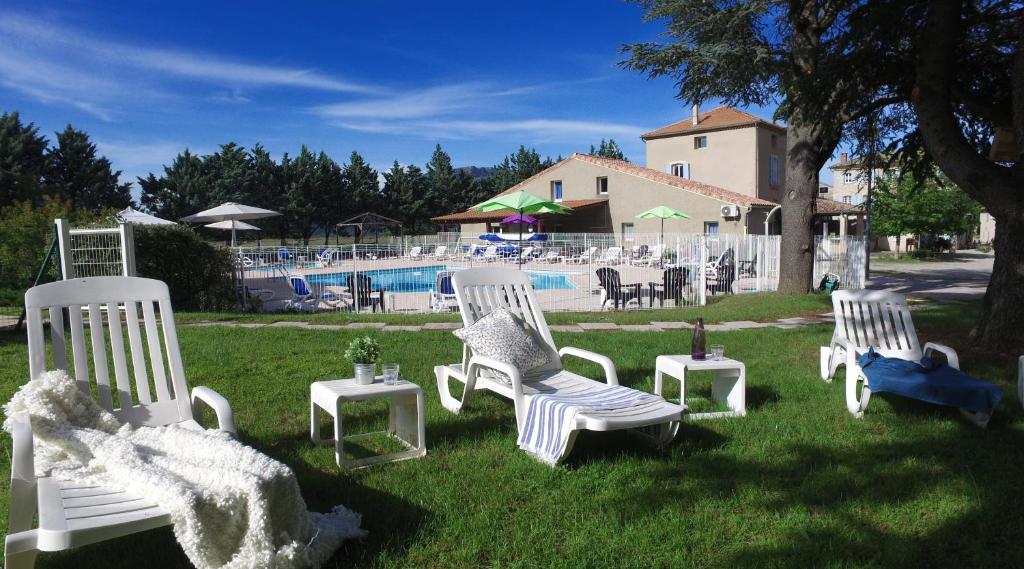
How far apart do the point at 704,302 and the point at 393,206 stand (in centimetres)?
4118

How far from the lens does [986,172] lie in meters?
7.18

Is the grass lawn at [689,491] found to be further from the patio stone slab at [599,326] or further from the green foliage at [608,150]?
the green foliage at [608,150]

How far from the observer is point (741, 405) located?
16.7 feet

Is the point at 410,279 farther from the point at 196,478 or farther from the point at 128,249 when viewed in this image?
the point at 196,478

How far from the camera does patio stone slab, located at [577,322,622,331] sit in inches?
381

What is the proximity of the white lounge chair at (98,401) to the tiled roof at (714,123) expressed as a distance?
3398 cm

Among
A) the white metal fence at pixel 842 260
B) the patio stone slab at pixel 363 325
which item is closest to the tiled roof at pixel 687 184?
the white metal fence at pixel 842 260

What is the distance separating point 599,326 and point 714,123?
29.2 m

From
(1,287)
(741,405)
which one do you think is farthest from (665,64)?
(1,287)

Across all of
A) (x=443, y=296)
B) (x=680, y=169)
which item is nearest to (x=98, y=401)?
(x=443, y=296)

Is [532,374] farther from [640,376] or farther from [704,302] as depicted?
[704,302]

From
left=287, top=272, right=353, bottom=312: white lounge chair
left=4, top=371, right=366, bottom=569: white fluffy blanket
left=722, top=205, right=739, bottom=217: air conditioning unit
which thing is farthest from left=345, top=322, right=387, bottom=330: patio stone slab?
left=722, top=205, right=739, bottom=217: air conditioning unit

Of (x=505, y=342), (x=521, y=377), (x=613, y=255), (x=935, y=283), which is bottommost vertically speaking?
(x=935, y=283)

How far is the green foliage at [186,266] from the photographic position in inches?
480
